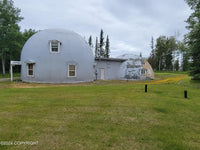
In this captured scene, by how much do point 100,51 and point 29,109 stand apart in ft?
162

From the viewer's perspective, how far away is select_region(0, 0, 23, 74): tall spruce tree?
2180cm

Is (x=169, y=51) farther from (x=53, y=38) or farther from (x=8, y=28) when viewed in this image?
(x=8, y=28)

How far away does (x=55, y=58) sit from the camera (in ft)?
46.0

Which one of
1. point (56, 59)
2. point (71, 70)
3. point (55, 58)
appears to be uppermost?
point (55, 58)

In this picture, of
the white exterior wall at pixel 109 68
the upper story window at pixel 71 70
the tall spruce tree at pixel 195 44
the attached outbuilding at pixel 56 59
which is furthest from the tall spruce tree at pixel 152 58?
the upper story window at pixel 71 70

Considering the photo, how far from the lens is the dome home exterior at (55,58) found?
45.8 feet

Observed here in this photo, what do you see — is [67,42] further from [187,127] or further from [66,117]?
[187,127]

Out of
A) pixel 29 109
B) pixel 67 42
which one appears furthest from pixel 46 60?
pixel 29 109

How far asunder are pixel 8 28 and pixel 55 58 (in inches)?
583

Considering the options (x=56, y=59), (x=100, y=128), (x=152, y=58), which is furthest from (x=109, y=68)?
(x=152, y=58)

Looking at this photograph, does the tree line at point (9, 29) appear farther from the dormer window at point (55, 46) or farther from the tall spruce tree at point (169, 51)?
the tall spruce tree at point (169, 51)

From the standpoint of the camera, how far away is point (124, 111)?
489 centimetres

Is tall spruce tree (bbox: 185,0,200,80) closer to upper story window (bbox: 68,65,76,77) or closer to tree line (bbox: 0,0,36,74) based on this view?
upper story window (bbox: 68,65,76,77)

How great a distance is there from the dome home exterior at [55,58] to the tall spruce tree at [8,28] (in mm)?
10028
